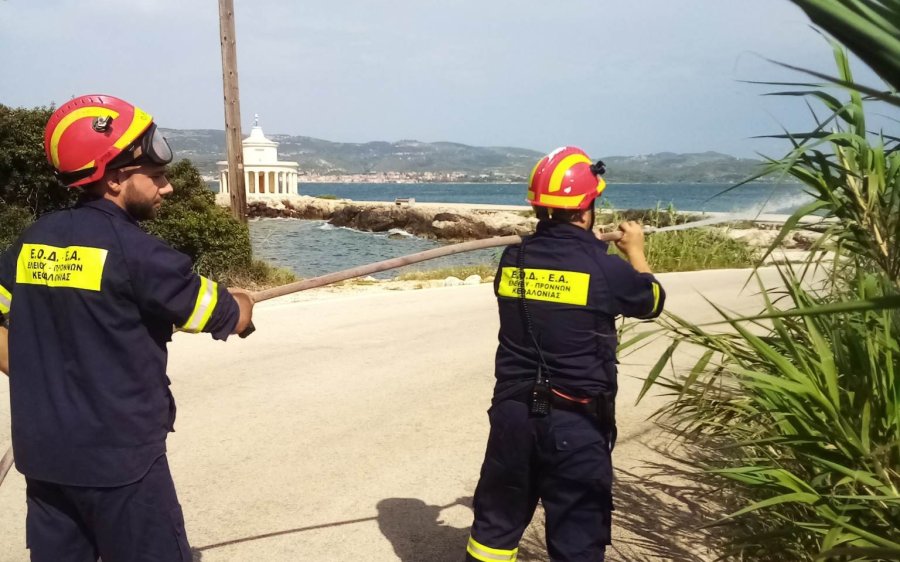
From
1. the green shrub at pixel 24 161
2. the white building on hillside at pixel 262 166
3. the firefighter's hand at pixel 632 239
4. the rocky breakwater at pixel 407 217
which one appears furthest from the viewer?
the white building on hillside at pixel 262 166

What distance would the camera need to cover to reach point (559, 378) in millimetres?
3289

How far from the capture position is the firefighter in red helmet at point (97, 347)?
103 inches

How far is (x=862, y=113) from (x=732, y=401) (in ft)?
4.93

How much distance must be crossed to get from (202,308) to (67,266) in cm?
42

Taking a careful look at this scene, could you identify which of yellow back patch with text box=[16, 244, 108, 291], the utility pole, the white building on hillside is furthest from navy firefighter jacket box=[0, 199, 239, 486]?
the white building on hillside

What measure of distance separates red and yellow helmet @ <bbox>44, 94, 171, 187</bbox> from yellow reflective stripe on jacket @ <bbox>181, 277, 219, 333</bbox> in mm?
484

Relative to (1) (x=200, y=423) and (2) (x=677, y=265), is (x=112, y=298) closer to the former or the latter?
(1) (x=200, y=423)

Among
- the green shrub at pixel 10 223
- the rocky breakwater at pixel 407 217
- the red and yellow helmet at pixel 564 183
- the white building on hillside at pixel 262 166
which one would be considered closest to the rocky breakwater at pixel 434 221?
the rocky breakwater at pixel 407 217

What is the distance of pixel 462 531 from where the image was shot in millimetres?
4531

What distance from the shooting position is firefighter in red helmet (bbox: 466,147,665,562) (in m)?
3.26

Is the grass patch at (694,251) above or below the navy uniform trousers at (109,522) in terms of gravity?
below

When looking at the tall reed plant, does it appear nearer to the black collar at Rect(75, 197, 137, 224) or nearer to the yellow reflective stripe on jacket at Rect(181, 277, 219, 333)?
the yellow reflective stripe on jacket at Rect(181, 277, 219, 333)

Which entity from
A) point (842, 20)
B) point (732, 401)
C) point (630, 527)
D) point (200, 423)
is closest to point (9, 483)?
point (200, 423)

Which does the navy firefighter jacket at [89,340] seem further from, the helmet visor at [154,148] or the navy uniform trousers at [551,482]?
the navy uniform trousers at [551,482]
